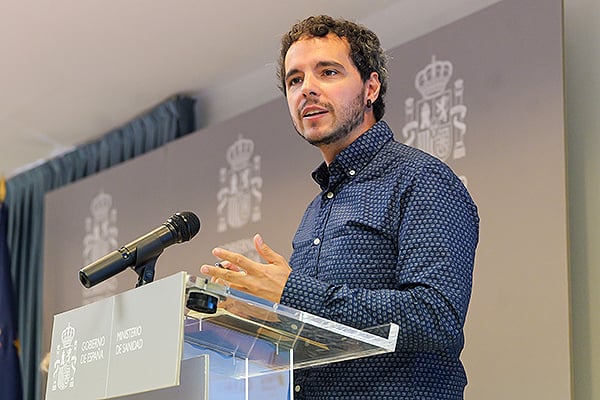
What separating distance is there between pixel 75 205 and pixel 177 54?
1156 millimetres

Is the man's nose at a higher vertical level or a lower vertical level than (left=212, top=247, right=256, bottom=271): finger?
higher

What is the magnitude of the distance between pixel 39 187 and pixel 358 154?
4067 millimetres

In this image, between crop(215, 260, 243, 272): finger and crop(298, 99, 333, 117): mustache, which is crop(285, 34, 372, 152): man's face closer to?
crop(298, 99, 333, 117): mustache

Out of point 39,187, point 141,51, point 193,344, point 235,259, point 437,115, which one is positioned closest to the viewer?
point 235,259

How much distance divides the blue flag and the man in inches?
128

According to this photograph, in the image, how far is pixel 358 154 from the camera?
158 centimetres

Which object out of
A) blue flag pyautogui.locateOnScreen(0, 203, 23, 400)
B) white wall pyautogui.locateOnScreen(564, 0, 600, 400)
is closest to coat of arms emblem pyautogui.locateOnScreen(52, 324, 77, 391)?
white wall pyautogui.locateOnScreen(564, 0, 600, 400)

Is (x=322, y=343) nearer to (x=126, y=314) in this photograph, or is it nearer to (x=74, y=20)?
(x=126, y=314)

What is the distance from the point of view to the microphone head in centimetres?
135

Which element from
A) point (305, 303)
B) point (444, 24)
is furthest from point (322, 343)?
point (444, 24)

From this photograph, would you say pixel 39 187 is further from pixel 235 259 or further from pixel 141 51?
pixel 235 259

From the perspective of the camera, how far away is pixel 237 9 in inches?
144

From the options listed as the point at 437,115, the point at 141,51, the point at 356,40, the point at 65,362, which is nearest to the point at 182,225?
the point at 65,362

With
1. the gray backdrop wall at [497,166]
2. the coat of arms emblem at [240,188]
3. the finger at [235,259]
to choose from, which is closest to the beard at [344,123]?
the finger at [235,259]
